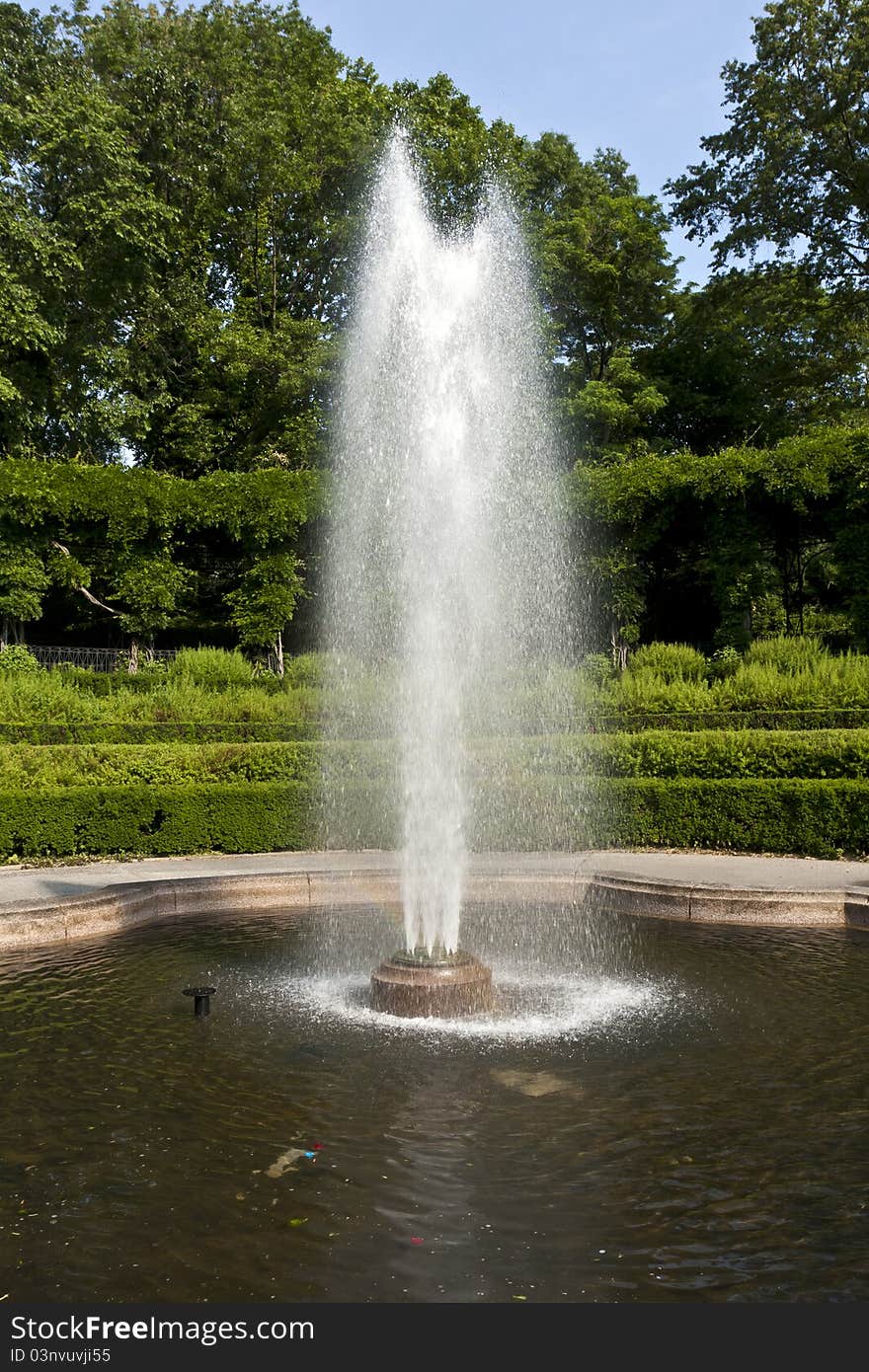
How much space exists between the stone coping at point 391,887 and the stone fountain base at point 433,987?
121 inches

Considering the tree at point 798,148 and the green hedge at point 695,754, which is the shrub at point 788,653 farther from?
the tree at point 798,148

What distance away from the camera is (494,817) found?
42.4 ft

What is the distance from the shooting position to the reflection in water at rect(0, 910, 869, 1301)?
3359mm

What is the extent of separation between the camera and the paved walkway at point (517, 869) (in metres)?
9.58

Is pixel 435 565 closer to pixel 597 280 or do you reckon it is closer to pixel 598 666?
pixel 598 666

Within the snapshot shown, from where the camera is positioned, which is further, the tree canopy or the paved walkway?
the tree canopy

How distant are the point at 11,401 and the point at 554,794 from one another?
20576 millimetres

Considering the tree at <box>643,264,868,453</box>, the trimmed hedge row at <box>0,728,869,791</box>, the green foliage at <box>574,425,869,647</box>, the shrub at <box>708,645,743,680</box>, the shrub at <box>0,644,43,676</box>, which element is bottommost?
the trimmed hedge row at <box>0,728,869,791</box>

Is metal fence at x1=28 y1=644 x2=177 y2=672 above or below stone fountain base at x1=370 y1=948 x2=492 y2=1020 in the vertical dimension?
above

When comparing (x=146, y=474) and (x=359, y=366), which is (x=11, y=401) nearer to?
(x=146, y=474)

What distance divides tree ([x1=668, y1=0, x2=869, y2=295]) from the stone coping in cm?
2271

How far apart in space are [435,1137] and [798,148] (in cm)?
2925

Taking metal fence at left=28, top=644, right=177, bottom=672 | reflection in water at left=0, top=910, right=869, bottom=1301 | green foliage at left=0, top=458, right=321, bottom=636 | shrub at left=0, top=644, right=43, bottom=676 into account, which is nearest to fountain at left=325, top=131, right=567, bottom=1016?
reflection in water at left=0, top=910, right=869, bottom=1301

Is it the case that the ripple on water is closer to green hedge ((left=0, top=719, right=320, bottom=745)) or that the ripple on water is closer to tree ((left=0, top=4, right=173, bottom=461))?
green hedge ((left=0, top=719, right=320, bottom=745))
